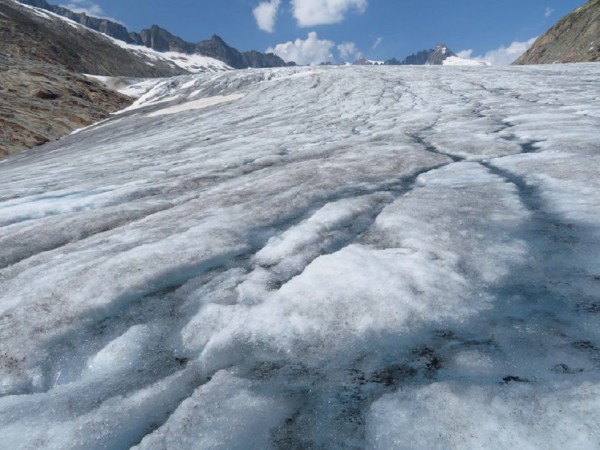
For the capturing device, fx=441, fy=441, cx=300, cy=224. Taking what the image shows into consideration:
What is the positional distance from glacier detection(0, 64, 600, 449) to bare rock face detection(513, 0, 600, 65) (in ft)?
218

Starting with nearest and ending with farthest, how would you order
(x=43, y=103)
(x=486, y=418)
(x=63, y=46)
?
(x=486, y=418) → (x=43, y=103) → (x=63, y=46)

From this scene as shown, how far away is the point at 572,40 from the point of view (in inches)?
2736

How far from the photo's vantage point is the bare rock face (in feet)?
204

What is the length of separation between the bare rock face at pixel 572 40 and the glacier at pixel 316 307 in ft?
218

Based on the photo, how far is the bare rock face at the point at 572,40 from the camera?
204 ft

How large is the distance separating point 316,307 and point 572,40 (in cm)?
8514

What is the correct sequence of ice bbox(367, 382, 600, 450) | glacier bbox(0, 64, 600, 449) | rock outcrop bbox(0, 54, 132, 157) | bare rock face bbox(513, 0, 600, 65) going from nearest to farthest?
ice bbox(367, 382, 600, 450)
glacier bbox(0, 64, 600, 449)
rock outcrop bbox(0, 54, 132, 157)
bare rock face bbox(513, 0, 600, 65)

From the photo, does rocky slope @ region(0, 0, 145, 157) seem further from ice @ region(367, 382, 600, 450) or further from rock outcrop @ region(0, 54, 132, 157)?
ice @ region(367, 382, 600, 450)

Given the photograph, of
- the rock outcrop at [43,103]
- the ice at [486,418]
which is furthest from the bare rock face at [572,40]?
the ice at [486,418]

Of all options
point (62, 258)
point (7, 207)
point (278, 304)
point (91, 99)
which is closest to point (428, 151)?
point (278, 304)

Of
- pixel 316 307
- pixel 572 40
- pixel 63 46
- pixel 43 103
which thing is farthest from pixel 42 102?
pixel 572 40

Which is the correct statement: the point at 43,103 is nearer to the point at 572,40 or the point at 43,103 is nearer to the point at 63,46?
the point at 63,46

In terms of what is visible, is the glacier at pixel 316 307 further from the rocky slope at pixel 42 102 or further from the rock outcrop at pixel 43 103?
the rocky slope at pixel 42 102

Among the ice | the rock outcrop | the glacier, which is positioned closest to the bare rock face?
the rock outcrop
